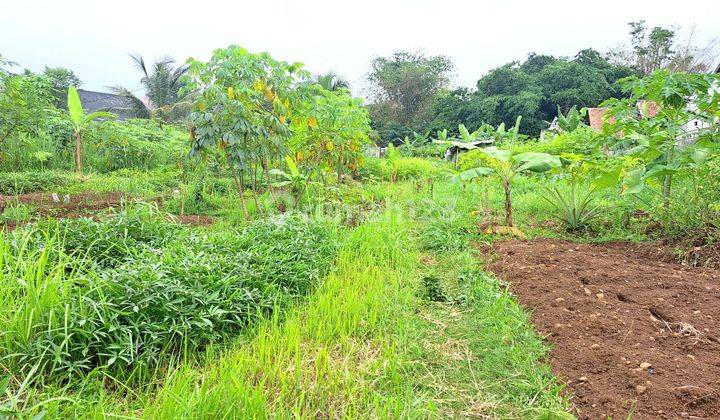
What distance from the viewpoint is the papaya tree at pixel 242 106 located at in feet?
13.1

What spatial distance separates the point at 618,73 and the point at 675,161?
2600cm

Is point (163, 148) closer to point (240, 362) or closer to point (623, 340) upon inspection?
point (240, 362)

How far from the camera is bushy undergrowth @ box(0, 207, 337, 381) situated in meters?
1.62

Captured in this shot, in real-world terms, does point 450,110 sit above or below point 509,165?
above

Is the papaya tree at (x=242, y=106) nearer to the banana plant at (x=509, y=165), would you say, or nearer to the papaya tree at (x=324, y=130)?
the papaya tree at (x=324, y=130)

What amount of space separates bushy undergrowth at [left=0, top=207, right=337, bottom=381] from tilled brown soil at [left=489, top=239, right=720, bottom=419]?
144 centimetres

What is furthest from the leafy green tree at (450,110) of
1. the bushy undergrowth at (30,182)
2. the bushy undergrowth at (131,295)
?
the bushy undergrowth at (131,295)

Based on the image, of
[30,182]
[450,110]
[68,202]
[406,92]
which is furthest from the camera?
[406,92]

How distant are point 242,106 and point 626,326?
3.49 meters

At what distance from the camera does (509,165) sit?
459 cm

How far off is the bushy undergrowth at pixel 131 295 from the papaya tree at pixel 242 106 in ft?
4.64

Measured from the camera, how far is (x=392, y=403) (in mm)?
1633

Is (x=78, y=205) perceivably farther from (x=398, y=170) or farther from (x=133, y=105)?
(x=133, y=105)

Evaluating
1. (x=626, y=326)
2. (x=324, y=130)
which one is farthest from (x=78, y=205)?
(x=626, y=326)
